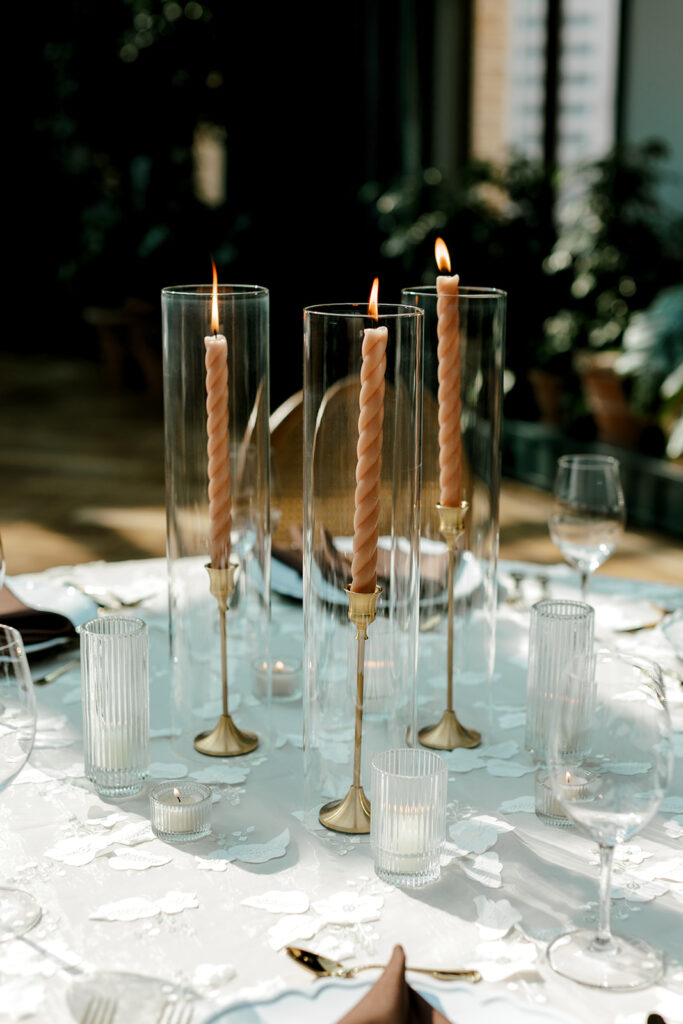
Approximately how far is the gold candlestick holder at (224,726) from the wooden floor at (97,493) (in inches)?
95.3

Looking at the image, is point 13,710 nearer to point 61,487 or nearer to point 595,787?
point 595,787

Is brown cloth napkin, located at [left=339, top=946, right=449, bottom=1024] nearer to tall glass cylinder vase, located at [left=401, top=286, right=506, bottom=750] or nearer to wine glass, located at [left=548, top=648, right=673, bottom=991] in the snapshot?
wine glass, located at [left=548, top=648, right=673, bottom=991]

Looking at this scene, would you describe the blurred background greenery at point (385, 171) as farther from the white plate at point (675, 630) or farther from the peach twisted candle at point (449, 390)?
the peach twisted candle at point (449, 390)

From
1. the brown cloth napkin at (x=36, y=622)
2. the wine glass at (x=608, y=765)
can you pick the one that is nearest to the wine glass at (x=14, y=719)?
the wine glass at (x=608, y=765)

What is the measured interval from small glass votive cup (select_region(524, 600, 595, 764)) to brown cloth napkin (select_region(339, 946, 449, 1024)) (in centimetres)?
43

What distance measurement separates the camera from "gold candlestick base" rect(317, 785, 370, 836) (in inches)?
40.3

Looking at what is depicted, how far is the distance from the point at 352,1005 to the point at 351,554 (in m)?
0.38

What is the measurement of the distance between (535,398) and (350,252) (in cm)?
156

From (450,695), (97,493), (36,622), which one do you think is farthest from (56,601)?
(97,493)

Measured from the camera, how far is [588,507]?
1413 millimetres

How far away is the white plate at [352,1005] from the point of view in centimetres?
77

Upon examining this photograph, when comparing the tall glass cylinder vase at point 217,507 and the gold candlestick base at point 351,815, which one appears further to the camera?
the tall glass cylinder vase at point 217,507

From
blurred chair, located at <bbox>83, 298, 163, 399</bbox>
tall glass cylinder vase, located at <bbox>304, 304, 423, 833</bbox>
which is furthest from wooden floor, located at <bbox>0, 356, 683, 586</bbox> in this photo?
tall glass cylinder vase, located at <bbox>304, 304, 423, 833</bbox>

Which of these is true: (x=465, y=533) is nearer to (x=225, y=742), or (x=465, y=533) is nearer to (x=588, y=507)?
(x=588, y=507)
